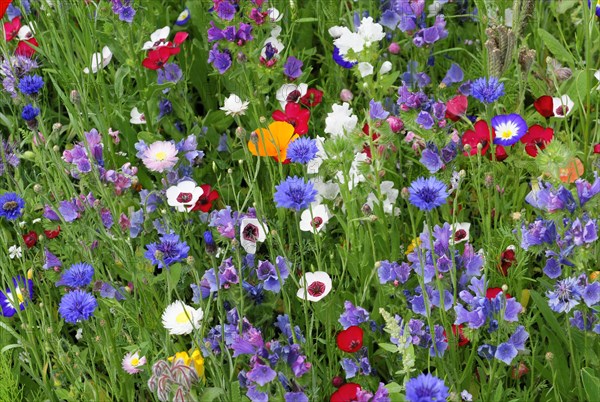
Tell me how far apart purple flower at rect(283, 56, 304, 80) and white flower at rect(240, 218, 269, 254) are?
23.4 inches

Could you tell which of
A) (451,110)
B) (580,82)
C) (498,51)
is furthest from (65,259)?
(580,82)

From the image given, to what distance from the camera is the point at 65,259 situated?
228 centimetres

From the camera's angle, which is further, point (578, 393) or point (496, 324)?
point (578, 393)

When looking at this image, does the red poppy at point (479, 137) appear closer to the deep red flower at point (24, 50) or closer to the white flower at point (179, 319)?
the white flower at point (179, 319)

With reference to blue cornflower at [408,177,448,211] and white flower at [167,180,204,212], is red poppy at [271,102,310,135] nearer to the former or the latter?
white flower at [167,180,204,212]

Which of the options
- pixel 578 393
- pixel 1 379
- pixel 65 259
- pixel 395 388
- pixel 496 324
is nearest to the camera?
pixel 395 388

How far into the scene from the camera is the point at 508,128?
82.0 inches

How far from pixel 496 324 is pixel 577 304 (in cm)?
17

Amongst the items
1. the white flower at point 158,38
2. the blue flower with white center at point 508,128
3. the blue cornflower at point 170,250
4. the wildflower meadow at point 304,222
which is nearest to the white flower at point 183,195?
the wildflower meadow at point 304,222

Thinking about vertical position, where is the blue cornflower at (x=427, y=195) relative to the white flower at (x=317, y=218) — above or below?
above

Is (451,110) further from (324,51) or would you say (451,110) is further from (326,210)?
(324,51)

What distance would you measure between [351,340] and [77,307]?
1.73 feet

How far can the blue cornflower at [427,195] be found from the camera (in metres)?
1.53

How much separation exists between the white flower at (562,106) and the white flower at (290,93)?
643mm
